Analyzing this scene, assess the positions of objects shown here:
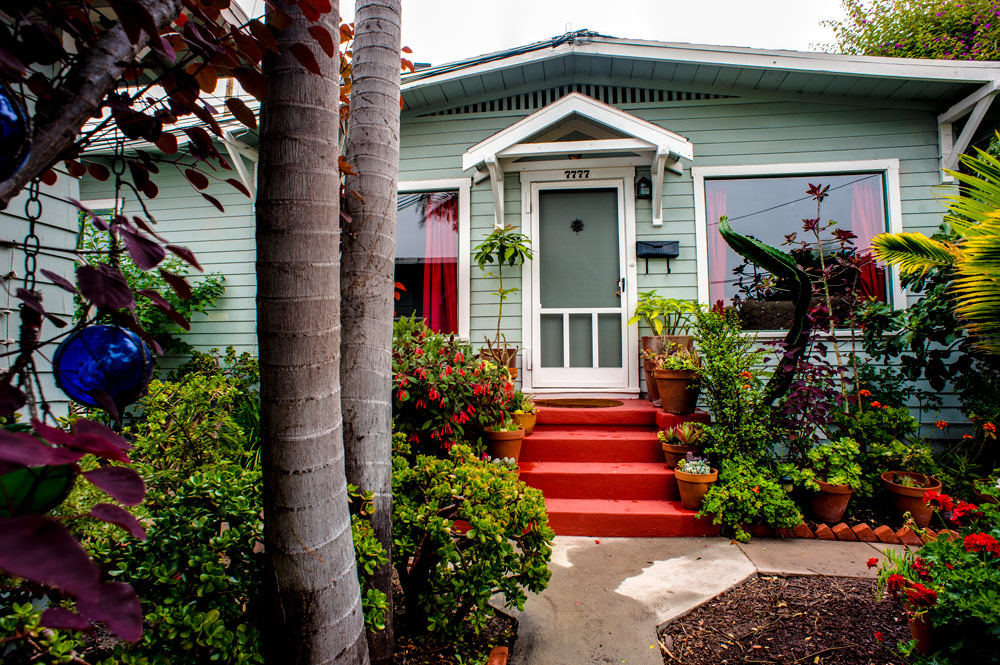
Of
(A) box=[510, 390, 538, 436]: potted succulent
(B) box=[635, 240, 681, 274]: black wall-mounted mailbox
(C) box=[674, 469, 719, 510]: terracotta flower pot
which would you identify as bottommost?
(C) box=[674, 469, 719, 510]: terracotta flower pot

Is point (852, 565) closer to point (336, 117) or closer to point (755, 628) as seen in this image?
point (755, 628)

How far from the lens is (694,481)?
3516 millimetres

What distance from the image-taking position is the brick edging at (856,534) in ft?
Answer: 11.0

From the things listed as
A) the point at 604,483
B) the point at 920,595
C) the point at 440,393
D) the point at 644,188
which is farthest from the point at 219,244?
the point at 920,595

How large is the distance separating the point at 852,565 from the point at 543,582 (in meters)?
2.15

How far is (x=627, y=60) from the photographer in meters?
5.04

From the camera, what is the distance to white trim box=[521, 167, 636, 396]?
523cm

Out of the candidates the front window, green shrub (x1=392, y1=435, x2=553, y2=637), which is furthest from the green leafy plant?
green shrub (x1=392, y1=435, x2=553, y2=637)

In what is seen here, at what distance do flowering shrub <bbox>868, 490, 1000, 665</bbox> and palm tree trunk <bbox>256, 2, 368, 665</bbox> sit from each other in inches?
72.0

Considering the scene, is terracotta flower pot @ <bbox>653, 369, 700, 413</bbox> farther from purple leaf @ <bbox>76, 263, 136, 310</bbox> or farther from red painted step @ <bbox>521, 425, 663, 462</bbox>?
purple leaf @ <bbox>76, 263, 136, 310</bbox>

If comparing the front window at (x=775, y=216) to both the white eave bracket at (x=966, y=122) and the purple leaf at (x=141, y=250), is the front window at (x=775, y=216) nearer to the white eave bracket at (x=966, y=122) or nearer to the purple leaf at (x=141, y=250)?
the white eave bracket at (x=966, y=122)

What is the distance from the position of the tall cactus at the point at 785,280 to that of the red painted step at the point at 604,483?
0.99 meters

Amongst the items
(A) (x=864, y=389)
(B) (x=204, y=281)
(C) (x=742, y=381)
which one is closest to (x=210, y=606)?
(C) (x=742, y=381)

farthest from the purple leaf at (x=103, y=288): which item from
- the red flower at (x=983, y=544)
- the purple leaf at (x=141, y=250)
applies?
the red flower at (x=983, y=544)
